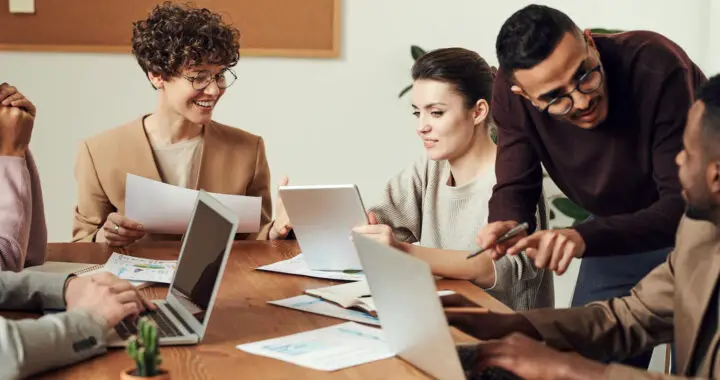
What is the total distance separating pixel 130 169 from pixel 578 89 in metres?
1.47

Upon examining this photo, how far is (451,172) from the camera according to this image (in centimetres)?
264

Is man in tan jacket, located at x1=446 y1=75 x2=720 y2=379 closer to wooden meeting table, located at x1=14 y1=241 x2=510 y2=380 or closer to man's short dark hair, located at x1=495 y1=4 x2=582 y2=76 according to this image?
wooden meeting table, located at x1=14 y1=241 x2=510 y2=380

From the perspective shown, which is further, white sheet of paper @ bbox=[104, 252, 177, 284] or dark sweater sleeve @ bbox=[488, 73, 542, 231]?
dark sweater sleeve @ bbox=[488, 73, 542, 231]

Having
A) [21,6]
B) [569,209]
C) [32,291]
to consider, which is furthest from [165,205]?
[569,209]

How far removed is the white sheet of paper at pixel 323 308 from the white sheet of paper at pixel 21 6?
2344 millimetres

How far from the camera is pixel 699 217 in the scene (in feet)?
5.04

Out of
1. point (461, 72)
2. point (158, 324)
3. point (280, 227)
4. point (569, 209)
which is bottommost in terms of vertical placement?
point (569, 209)

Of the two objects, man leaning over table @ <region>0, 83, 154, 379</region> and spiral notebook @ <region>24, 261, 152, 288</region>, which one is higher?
man leaning over table @ <region>0, 83, 154, 379</region>

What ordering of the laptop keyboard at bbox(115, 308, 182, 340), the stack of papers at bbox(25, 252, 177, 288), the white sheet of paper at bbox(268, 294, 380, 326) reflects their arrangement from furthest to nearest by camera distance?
1. the stack of papers at bbox(25, 252, 177, 288)
2. the white sheet of paper at bbox(268, 294, 380, 326)
3. the laptop keyboard at bbox(115, 308, 182, 340)

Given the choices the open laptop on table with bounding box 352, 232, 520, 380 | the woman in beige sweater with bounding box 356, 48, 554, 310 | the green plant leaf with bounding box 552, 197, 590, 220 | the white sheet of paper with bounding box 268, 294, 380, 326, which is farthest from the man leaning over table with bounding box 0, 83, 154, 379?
the green plant leaf with bounding box 552, 197, 590, 220

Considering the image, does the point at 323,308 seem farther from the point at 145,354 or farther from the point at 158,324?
the point at 145,354

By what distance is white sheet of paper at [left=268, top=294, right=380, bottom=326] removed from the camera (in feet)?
6.05

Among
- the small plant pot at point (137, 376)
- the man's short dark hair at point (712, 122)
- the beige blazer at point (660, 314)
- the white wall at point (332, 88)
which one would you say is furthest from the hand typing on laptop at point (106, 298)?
the white wall at point (332, 88)

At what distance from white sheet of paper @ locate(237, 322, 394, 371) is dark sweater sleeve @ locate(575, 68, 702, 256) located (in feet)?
1.80
